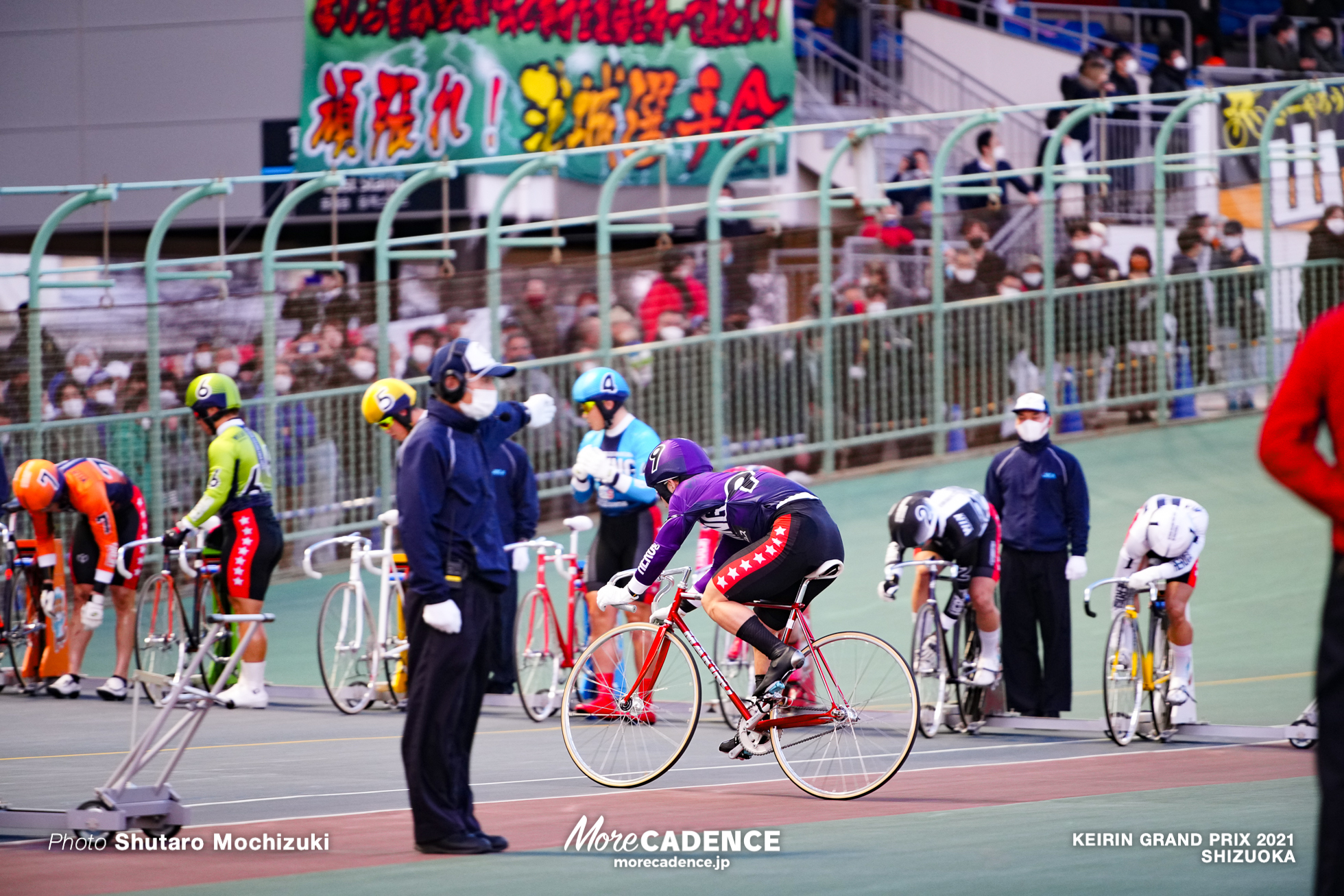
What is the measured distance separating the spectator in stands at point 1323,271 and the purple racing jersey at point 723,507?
459 inches

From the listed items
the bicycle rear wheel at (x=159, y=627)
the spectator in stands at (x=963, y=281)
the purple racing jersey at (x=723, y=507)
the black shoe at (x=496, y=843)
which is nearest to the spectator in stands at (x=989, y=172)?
the spectator in stands at (x=963, y=281)

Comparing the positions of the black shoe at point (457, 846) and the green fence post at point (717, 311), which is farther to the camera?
the green fence post at point (717, 311)

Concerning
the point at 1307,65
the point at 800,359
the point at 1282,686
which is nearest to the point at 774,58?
the point at 800,359

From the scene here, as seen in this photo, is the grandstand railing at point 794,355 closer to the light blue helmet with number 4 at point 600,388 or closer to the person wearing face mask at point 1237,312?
the person wearing face mask at point 1237,312

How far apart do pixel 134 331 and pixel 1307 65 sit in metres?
16.9

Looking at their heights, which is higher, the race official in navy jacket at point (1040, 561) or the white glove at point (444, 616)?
the white glove at point (444, 616)

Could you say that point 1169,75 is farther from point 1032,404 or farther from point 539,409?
point 539,409

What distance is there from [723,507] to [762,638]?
2.19 feet

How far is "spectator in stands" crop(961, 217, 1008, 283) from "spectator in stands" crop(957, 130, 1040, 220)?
270 mm

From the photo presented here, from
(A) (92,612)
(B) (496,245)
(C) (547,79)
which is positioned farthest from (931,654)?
(C) (547,79)

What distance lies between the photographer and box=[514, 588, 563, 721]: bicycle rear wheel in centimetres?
1165

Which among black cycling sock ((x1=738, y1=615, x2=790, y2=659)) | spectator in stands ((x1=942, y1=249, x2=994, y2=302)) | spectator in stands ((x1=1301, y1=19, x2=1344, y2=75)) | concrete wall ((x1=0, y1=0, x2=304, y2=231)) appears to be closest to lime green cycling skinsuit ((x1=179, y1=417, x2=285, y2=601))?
black cycling sock ((x1=738, y1=615, x2=790, y2=659))

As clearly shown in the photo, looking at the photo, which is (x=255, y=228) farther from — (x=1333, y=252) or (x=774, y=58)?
(x=1333, y=252)

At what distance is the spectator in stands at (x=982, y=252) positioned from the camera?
17750 mm
